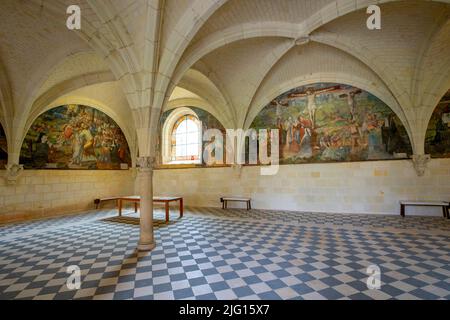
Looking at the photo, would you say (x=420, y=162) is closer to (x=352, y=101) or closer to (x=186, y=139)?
(x=352, y=101)

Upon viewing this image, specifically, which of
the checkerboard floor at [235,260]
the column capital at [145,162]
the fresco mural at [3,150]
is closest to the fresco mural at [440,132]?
the checkerboard floor at [235,260]

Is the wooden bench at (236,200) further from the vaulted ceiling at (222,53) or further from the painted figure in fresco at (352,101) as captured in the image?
the painted figure in fresco at (352,101)

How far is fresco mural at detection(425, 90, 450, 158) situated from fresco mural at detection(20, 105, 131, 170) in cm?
1269

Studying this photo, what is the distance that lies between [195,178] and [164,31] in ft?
23.3

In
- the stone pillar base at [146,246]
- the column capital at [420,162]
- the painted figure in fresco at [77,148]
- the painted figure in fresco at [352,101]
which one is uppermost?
the painted figure in fresco at [352,101]

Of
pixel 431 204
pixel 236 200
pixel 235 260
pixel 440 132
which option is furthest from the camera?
pixel 236 200

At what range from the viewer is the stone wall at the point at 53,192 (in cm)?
796

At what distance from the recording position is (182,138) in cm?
1201

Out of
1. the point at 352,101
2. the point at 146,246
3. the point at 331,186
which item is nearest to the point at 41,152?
the point at 146,246

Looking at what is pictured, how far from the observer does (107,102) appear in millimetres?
10742

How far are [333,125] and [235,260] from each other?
6.68 metres

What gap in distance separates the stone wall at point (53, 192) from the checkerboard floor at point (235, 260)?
1363 millimetres
